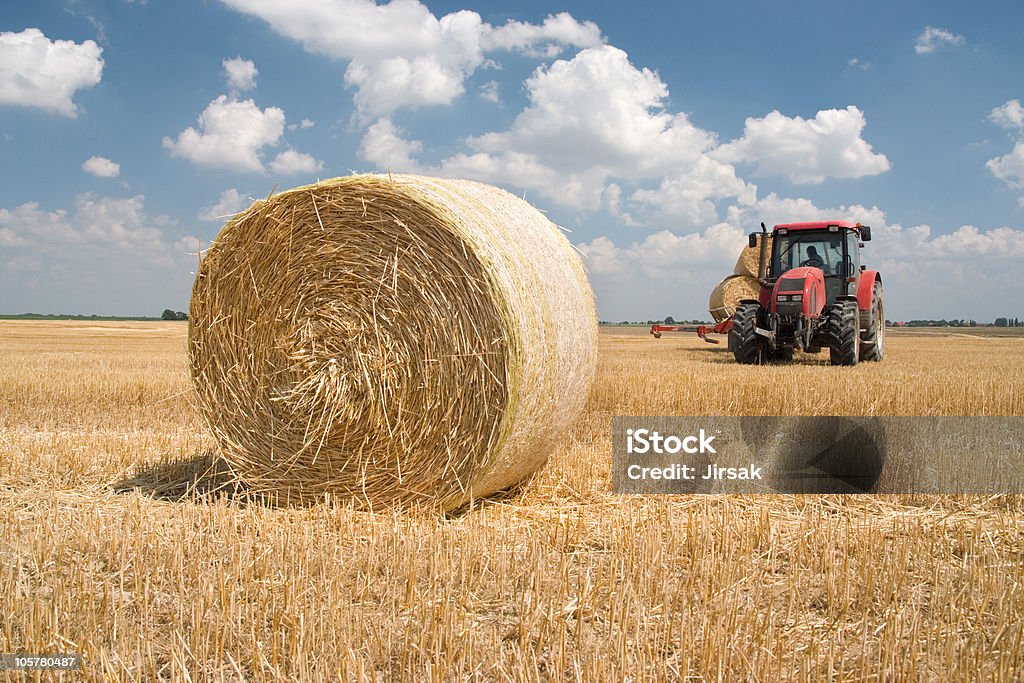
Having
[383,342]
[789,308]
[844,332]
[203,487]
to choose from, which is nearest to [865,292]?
[844,332]

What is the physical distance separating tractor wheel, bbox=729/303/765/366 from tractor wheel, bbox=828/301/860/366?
3.46ft

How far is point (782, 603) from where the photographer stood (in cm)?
298

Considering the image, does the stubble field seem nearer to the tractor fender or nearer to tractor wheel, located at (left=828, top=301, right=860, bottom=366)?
tractor wheel, located at (left=828, top=301, right=860, bottom=366)

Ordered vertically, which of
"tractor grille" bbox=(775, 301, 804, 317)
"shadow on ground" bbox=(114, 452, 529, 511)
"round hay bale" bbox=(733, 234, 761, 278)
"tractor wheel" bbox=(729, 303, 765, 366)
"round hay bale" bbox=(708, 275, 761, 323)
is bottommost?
"shadow on ground" bbox=(114, 452, 529, 511)

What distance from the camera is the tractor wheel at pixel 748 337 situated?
39.0 feet

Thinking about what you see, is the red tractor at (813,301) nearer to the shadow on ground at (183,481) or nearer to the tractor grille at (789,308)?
the tractor grille at (789,308)

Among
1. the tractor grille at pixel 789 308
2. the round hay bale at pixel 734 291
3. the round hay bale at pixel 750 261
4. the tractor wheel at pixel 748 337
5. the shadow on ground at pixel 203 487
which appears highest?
the round hay bale at pixel 750 261

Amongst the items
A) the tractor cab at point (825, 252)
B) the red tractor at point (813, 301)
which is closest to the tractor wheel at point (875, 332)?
the red tractor at point (813, 301)

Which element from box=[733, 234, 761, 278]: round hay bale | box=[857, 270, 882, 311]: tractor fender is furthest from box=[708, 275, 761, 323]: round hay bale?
box=[857, 270, 882, 311]: tractor fender

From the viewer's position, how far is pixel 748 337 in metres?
11.9

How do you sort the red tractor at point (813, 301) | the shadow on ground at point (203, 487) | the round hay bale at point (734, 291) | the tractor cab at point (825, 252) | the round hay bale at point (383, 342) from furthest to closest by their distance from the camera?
the round hay bale at point (734, 291), the tractor cab at point (825, 252), the red tractor at point (813, 301), the shadow on ground at point (203, 487), the round hay bale at point (383, 342)

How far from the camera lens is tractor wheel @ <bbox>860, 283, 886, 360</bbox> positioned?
12.6m

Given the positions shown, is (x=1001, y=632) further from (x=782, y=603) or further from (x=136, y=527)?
(x=136, y=527)

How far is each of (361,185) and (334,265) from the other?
477 millimetres
